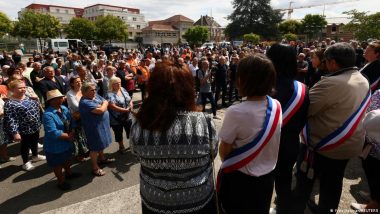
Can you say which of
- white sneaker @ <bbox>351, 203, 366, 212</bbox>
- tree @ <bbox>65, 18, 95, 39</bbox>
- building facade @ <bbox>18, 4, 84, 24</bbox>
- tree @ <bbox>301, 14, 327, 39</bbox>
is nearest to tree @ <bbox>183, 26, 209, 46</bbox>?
tree @ <bbox>301, 14, 327, 39</bbox>

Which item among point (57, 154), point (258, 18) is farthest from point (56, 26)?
point (57, 154)

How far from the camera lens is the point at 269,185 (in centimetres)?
211

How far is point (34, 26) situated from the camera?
50188 mm

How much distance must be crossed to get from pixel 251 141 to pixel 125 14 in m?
105

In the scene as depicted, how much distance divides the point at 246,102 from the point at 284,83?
0.64 metres

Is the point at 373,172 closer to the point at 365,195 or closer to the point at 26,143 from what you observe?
the point at 365,195

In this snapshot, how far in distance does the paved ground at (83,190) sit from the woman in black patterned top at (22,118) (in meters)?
0.48

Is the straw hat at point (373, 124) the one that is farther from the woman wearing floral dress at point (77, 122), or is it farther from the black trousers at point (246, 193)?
the woman wearing floral dress at point (77, 122)

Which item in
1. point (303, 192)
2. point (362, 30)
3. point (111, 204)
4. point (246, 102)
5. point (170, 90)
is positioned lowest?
point (111, 204)

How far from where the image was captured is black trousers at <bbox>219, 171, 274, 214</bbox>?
2.04 metres

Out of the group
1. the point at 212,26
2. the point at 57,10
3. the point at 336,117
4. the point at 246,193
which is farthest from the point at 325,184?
the point at 57,10

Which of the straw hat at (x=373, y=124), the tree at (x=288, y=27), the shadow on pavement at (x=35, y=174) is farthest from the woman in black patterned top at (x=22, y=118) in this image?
the tree at (x=288, y=27)

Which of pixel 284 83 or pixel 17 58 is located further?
pixel 17 58

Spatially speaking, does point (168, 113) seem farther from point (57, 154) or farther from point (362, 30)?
point (362, 30)
